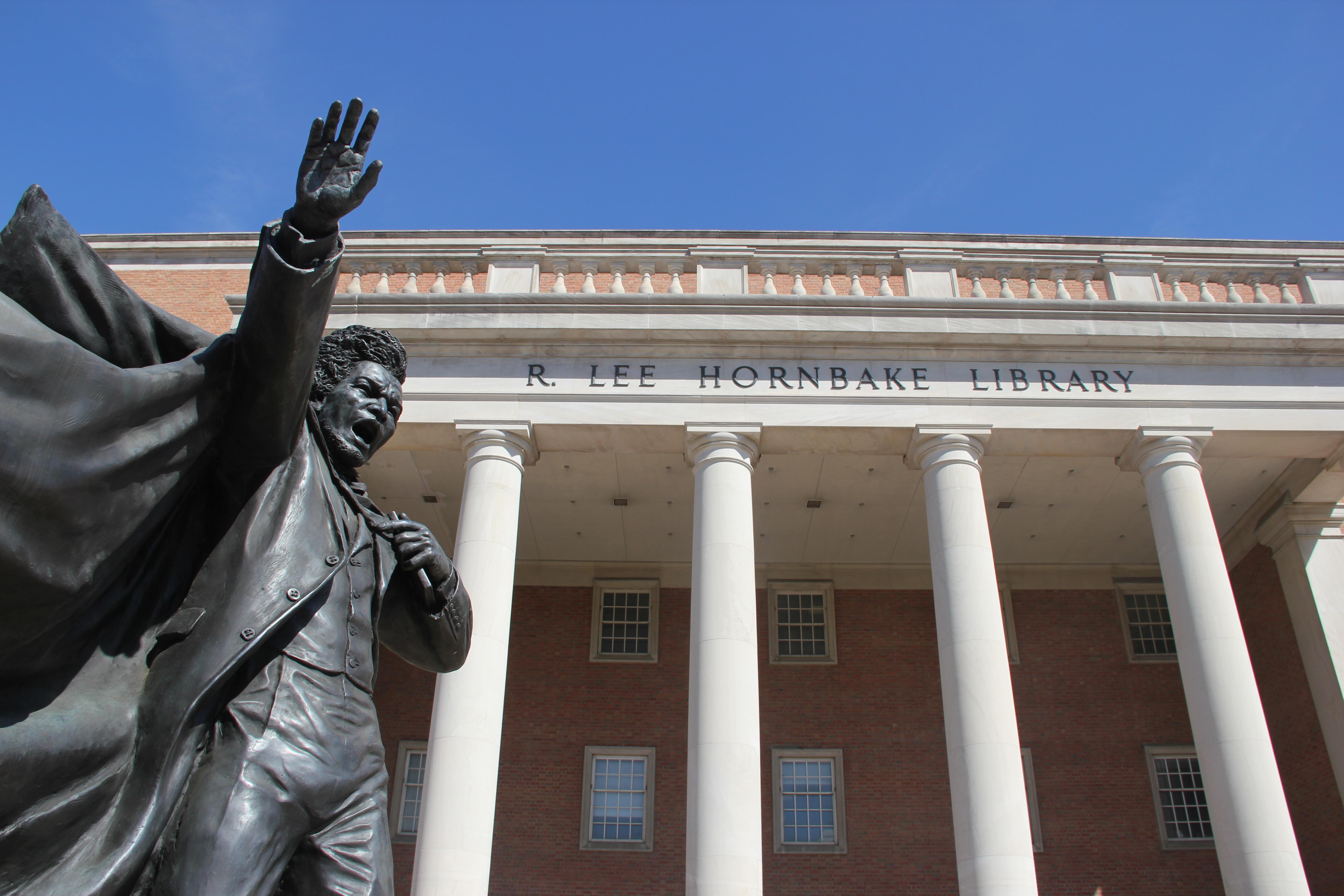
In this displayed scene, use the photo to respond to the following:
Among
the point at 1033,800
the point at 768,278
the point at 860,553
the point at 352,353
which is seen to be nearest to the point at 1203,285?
the point at 768,278

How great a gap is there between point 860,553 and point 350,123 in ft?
75.2

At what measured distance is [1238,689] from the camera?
1505cm

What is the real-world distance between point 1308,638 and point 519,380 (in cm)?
1685

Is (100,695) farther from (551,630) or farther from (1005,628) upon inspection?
(1005,628)

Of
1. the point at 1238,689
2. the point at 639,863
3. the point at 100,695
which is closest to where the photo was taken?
the point at 100,695

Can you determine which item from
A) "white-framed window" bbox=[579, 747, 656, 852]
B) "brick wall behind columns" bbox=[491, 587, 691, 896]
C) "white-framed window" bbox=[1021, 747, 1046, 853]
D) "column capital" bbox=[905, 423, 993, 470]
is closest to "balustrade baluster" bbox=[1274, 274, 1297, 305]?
"column capital" bbox=[905, 423, 993, 470]

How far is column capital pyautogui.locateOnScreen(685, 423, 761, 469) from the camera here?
56.6 feet

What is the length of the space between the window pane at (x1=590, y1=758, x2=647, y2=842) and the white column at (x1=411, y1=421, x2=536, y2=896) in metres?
7.66

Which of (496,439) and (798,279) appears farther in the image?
(798,279)

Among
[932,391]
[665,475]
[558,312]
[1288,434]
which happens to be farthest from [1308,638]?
[558,312]

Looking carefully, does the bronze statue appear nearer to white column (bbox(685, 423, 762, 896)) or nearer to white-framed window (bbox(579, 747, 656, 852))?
white column (bbox(685, 423, 762, 896))

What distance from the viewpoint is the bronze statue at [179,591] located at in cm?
204

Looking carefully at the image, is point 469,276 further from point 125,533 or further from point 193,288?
point 125,533

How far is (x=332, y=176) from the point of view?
2.46 m
